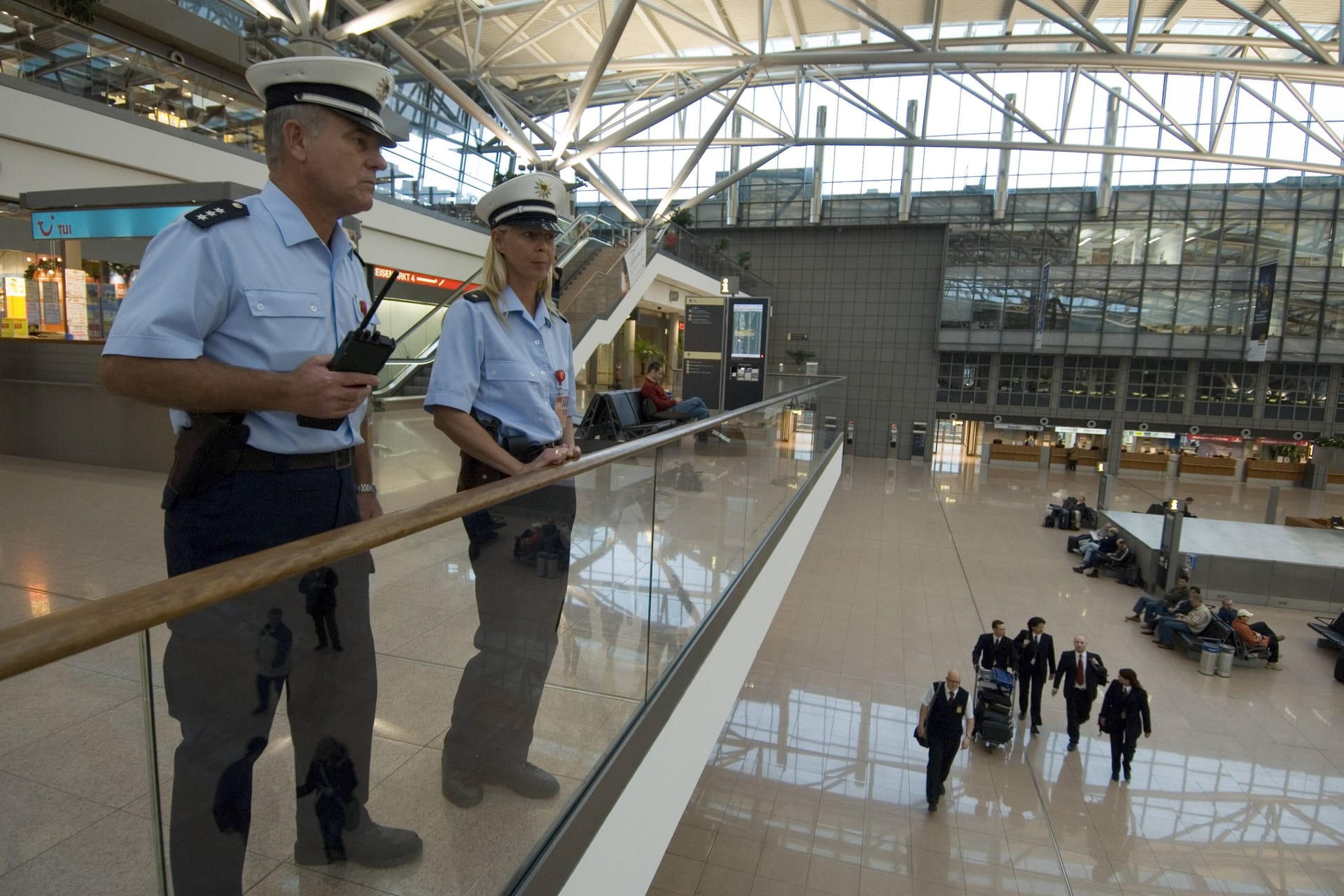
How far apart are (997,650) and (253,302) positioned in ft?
35.0

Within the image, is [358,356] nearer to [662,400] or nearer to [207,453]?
[207,453]

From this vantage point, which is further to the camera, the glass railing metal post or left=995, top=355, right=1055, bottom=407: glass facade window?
left=995, top=355, right=1055, bottom=407: glass facade window

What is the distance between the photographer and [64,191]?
26.8 ft

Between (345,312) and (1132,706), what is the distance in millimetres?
10135

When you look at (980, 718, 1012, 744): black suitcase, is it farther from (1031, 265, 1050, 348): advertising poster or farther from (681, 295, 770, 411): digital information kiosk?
(1031, 265, 1050, 348): advertising poster

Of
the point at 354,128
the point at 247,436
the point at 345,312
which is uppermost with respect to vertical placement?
the point at 354,128

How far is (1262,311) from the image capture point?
87.9 feet

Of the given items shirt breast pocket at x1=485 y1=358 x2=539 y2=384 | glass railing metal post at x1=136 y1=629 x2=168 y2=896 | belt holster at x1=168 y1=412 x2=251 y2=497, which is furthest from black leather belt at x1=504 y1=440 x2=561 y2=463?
glass railing metal post at x1=136 y1=629 x2=168 y2=896

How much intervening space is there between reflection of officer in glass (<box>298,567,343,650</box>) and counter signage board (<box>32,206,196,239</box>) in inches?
326

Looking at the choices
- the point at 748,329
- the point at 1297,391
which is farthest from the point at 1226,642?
the point at 1297,391

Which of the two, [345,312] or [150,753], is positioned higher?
[345,312]

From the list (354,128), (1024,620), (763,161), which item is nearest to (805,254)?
(763,161)

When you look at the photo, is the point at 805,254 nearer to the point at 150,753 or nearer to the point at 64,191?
the point at 64,191

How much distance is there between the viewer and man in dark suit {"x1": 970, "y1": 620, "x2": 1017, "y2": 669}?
10.0 m
